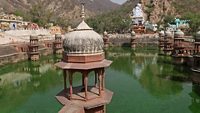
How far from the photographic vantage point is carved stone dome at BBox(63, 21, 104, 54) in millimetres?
9685

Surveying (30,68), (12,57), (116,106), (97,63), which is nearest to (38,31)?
(12,57)

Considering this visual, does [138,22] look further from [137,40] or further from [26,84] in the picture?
[26,84]

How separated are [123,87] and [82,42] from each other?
14.4m

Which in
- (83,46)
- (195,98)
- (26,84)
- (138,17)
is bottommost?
(195,98)

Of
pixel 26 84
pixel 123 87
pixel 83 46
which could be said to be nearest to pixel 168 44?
pixel 123 87

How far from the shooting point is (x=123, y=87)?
23.5 meters

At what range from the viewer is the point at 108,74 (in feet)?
98.0

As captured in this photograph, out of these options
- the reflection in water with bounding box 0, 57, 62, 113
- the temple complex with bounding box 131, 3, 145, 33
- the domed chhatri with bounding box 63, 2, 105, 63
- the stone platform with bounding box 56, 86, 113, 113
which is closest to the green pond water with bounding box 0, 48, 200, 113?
the reflection in water with bounding box 0, 57, 62, 113

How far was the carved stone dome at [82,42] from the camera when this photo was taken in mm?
9685

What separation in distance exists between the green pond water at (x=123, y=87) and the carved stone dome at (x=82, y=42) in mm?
8058

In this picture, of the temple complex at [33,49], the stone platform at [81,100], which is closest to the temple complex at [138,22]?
the temple complex at [33,49]

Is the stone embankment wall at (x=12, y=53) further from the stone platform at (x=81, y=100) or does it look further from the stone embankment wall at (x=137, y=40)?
the stone platform at (x=81, y=100)

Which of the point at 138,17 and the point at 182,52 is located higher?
the point at 138,17

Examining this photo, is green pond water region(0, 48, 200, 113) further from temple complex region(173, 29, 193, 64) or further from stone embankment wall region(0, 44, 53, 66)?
stone embankment wall region(0, 44, 53, 66)
